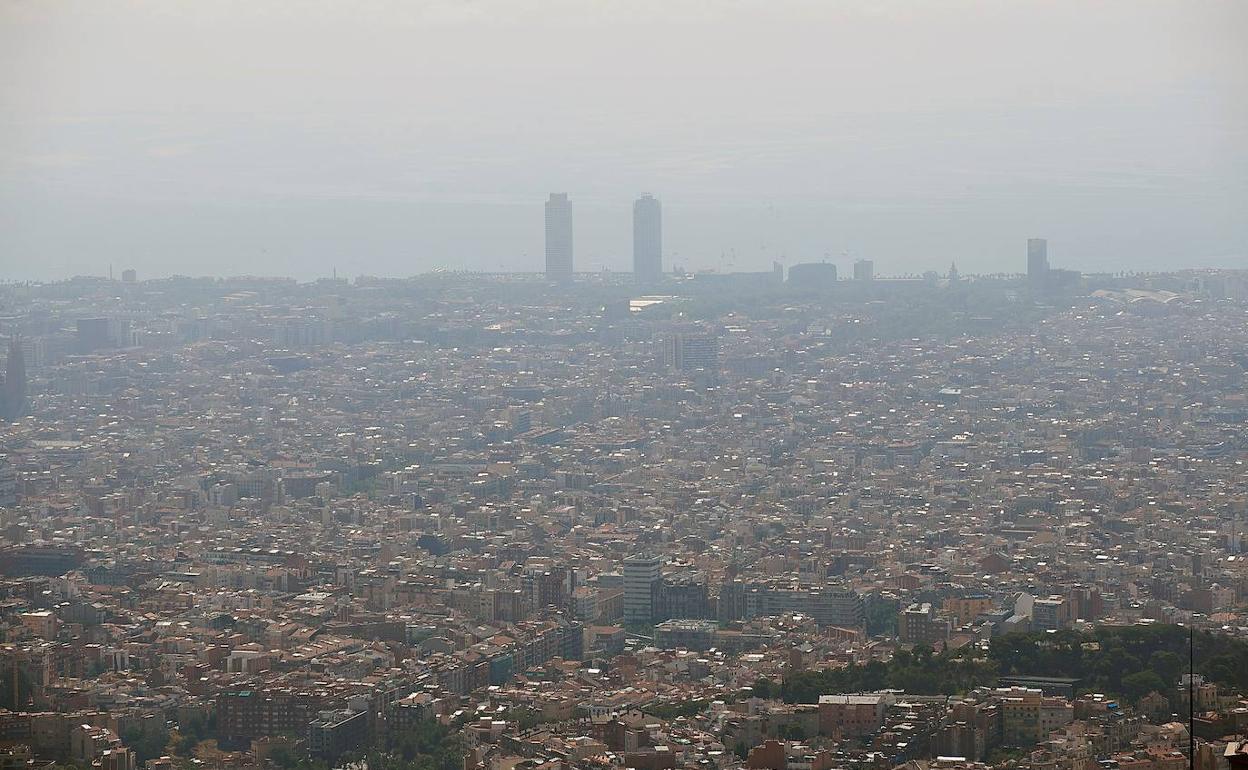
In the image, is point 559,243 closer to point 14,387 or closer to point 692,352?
point 692,352

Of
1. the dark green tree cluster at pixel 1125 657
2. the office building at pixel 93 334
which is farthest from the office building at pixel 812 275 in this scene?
the dark green tree cluster at pixel 1125 657

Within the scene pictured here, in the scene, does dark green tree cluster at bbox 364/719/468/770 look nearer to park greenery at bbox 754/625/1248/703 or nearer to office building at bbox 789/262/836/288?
park greenery at bbox 754/625/1248/703

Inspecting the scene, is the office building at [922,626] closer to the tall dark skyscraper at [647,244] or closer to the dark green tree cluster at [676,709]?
the dark green tree cluster at [676,709]

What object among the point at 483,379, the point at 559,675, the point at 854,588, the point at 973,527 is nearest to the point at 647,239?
the point at 483,379

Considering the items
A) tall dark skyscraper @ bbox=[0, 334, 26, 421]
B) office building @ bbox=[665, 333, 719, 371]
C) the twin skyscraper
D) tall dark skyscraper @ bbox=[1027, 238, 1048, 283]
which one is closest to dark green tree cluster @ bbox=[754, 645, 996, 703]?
tall dark skyscraper @ bbox=[0, 334, 26, 421]

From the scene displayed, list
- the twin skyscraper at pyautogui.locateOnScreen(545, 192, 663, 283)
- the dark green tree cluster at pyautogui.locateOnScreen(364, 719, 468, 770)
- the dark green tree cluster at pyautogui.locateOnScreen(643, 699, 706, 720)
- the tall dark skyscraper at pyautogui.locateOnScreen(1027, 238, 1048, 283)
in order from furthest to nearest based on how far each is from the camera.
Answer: the twin skyscraper at pyautogui.locateOnScreen(545, 192, 663, 283) → the tall dark skyscraper at pyautogui.locateOnScreen(1027, 238, 1048, 283) → the dark green tree cluster at pyautogui.locateOnScreen(643, 699, 706, 720) → the dark green tree cluster at pyautogui.locateOnScreen(364, 719, 468, 770)

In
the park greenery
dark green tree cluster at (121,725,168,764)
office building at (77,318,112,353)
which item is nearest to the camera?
dark green tree cluster at (121,725,168,764)

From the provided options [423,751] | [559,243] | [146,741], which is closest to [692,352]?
[559,243]
